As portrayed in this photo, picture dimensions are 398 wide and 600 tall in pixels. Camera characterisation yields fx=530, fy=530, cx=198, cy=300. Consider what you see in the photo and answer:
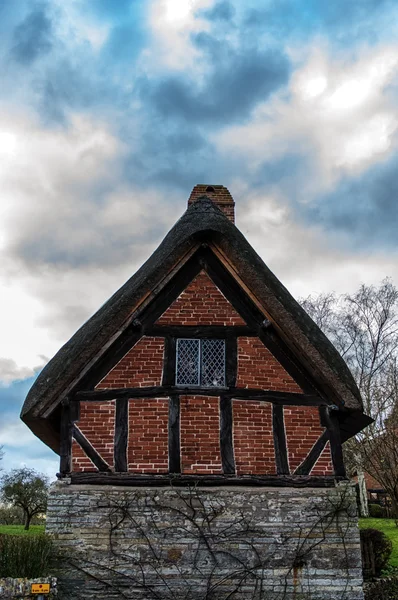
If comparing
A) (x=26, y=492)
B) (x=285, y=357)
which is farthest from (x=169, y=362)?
(x=26, y=492)

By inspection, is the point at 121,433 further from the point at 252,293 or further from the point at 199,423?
the point at 252,293

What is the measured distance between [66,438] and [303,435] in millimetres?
3623

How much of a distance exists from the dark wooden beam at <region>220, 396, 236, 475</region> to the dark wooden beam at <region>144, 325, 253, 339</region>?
1.08 m

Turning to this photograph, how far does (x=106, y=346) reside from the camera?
827 centimetres

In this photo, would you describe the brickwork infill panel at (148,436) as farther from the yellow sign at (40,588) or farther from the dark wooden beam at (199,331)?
the yellow sign at (40,588)

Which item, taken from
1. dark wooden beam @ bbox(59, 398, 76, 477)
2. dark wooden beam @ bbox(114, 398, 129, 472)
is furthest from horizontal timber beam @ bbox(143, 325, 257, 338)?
dark wooden beam @ bbox(59, 398, 76, 477)

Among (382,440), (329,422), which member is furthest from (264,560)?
(382,440)

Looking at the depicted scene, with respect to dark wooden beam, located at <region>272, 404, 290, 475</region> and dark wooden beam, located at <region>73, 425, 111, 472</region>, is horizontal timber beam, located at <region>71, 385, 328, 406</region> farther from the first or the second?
dark wooden beam, located at <region>73, 425, 111, 472</region>

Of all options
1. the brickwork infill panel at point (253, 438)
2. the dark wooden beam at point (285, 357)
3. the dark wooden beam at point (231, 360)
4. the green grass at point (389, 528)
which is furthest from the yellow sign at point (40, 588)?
the green grass at point (389, 528)

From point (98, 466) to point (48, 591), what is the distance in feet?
5.72

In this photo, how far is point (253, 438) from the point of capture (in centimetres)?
813

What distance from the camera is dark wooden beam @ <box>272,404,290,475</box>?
8.00 metres

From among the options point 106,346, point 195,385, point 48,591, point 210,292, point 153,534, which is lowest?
point 48,591

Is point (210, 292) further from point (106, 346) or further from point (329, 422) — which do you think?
point (329, 422)
